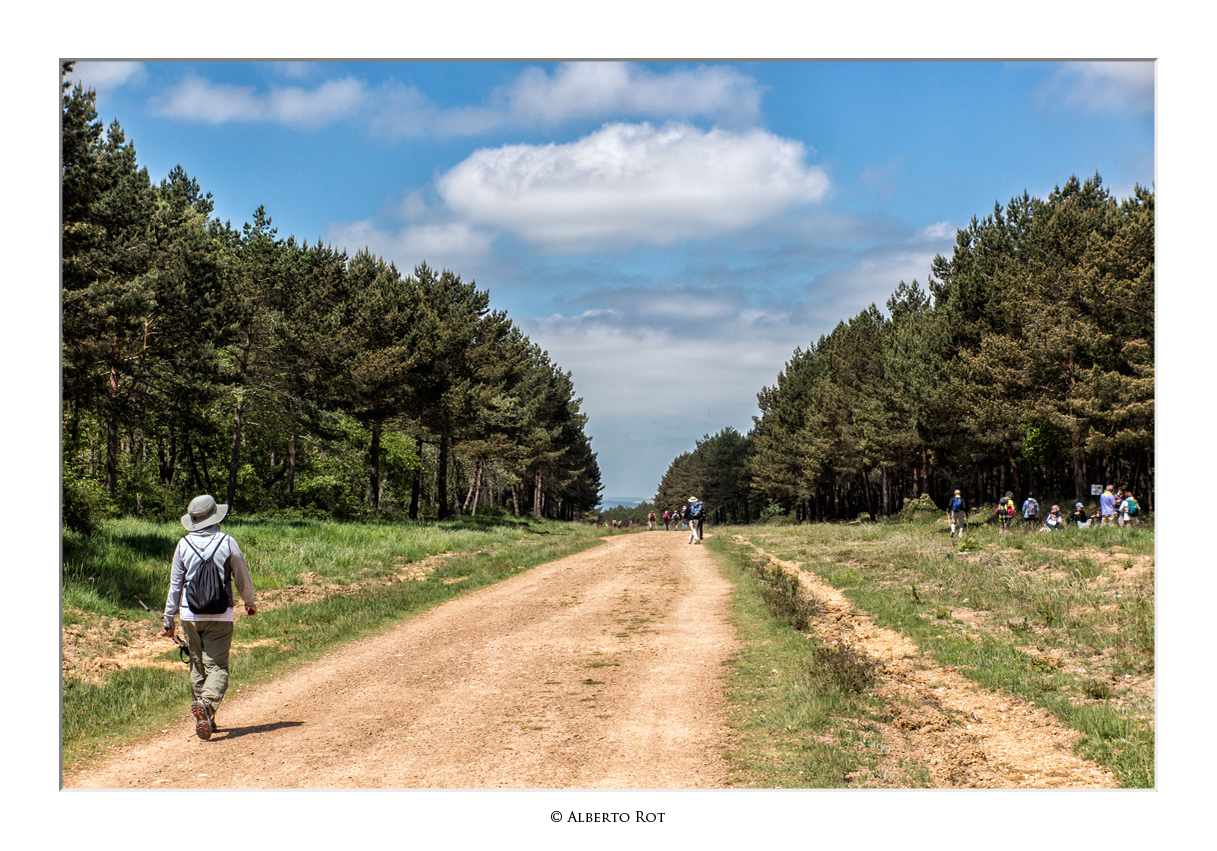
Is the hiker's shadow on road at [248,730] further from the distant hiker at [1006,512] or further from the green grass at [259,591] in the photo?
the distant hiker at [1006,512]

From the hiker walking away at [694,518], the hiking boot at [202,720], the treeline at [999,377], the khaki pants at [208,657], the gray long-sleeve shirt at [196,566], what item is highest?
the treeline at [999,377]

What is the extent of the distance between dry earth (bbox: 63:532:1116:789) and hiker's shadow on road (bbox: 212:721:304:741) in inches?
1.2

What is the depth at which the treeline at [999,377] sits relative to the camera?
1806 cm

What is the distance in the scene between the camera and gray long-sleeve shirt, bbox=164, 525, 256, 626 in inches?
287

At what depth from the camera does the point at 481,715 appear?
836cm

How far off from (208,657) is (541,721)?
3.31m

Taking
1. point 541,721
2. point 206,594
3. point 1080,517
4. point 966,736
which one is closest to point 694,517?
point 1080,517

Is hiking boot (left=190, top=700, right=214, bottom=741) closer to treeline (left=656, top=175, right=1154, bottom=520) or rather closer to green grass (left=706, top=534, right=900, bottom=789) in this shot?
green grass (left=706, top=534, right=900, bottom=789)

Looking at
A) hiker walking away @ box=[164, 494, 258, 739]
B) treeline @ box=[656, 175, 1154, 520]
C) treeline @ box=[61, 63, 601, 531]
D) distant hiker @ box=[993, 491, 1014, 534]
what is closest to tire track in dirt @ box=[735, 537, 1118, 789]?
treeline @ box=[656, 175, 1154, 520]

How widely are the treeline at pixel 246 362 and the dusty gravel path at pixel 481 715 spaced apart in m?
8.11

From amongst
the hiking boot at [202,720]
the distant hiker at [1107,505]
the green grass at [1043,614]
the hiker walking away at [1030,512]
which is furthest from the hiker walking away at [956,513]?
the hiking boot at [202,720]

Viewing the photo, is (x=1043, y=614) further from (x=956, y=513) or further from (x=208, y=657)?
(x=956, y=513)
